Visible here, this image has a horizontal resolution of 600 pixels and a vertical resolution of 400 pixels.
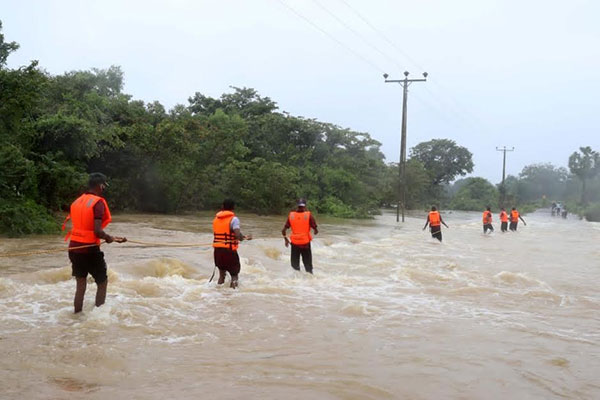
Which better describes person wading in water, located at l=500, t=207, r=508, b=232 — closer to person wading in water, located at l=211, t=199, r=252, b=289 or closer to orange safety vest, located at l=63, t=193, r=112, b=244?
person wading in water, located at l=211, t=199, r=252, b=289

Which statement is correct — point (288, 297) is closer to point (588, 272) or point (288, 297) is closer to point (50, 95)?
point (588, 272)

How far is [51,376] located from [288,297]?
14.4 ft

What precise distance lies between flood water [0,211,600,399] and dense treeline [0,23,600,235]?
529cm

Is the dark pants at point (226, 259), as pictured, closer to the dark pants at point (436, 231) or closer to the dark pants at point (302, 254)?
the dark pants at point (302, 254)

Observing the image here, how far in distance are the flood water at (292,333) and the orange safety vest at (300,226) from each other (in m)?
0.74

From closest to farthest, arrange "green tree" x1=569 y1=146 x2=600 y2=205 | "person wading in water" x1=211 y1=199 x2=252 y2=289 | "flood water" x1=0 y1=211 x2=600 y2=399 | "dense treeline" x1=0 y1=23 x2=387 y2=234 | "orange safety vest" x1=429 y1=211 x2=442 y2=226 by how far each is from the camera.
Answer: "flood water" x1=0 y1=211 x2=600 y2=399 → "person wading in water" x1=211 y1=199 x2=252 y2=289 → "dense treeline" x1=0 y1=23 x2=387 y2=234 → "orange safety vest" x1=429 y1=211 x2=442 y2=226 → "green tree" x1=569 y1=146 x2=600 y2=205

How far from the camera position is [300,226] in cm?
1041

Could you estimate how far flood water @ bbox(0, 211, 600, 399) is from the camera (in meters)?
4.66

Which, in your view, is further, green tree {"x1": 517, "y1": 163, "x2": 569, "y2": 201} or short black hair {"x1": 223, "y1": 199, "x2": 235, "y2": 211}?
green tree {"x1": 517, "y1": 163, "x2": 569, "y2": 201}

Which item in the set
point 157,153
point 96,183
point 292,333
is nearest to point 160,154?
point 157,153

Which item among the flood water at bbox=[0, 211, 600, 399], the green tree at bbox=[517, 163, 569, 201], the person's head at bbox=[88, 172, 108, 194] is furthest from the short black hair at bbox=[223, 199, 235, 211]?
the green tree at bbox=[517, 163, 569, 201]

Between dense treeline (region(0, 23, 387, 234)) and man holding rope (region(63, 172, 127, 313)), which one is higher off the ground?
dense treeline (region(0, 23, 387, 234))

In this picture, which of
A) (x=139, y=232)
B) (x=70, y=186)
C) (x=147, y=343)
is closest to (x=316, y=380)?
(x=147, y=343)

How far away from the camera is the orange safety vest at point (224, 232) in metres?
8.56
